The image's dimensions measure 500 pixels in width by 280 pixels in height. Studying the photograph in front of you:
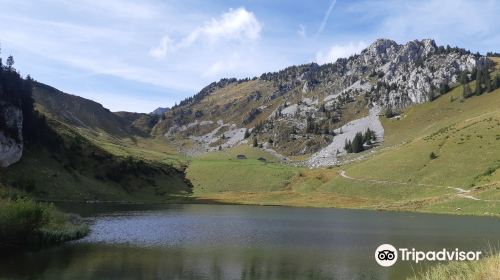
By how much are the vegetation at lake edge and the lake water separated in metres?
2.23

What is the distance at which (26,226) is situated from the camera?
149ft

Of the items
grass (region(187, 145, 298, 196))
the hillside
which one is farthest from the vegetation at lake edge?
grass (region(187, 145, 298, 196))

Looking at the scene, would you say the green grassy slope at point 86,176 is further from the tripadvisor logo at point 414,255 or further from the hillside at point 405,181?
the tripadvisor logo at point 414,255

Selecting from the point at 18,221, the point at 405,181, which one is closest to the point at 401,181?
the point at 405,181

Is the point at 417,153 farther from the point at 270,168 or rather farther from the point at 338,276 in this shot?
the point at 338,276

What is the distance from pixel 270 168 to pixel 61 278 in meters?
153

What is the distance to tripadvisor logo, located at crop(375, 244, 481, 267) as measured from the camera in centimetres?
4319

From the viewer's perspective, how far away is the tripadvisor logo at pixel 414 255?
4319cm

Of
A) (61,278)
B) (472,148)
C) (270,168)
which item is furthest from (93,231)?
(270,168)

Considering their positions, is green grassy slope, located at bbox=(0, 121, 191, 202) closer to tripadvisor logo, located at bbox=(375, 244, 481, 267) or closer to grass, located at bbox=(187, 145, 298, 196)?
grass, located at bbox=(187, 145, 298, 196)

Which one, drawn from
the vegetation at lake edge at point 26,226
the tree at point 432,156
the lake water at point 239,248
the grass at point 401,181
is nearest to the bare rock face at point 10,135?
the lake water at point 239,248

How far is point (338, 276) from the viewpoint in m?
36.9

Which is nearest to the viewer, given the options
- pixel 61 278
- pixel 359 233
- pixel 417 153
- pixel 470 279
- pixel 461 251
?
pixel 470 279

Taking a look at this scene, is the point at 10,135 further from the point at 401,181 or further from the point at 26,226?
the point at 401,181
